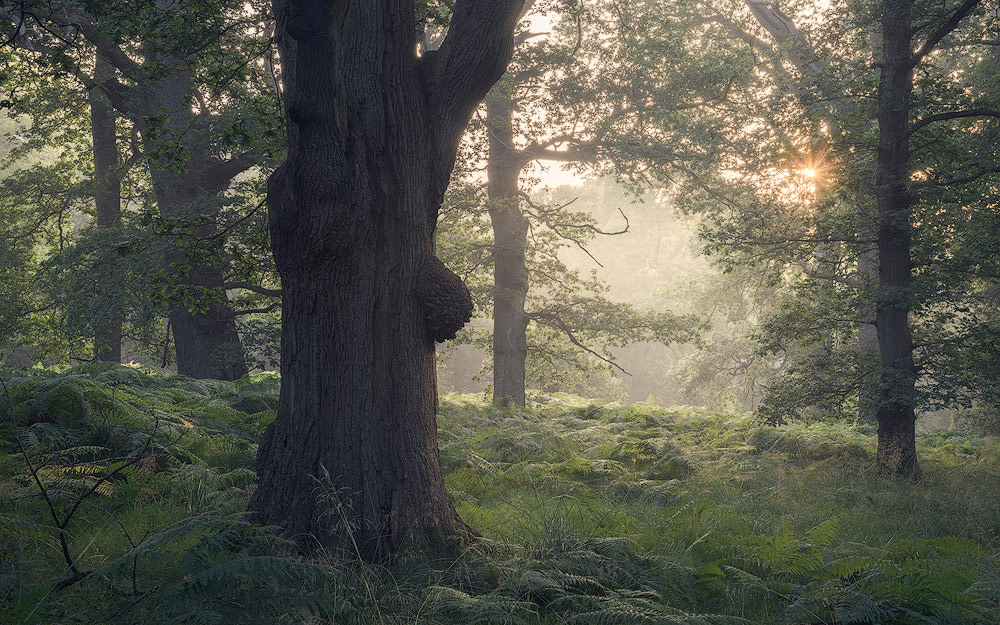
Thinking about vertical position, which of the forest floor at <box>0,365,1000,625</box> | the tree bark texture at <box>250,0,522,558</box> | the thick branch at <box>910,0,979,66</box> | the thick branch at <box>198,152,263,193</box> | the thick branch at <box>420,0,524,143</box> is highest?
the thick branch at <box>910,0,979,66</box>

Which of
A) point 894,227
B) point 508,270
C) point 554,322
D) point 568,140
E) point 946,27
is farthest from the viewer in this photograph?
point 554,322

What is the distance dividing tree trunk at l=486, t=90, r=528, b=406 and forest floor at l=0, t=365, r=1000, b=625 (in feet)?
22.7

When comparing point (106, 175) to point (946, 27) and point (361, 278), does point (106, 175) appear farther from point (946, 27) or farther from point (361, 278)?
point (946, 27)

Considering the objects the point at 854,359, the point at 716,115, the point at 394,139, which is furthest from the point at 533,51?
the point at 394,139

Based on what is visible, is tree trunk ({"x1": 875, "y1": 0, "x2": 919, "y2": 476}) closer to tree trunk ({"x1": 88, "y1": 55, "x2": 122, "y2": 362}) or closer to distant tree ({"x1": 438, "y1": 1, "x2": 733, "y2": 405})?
distant tree ({"x1": 438, "y1": 1, "x2": 733, "y2": 405})

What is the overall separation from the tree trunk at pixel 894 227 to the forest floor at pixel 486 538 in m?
0.92

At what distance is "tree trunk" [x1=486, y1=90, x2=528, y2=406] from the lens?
14.8 metres

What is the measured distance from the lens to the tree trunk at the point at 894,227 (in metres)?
8.95

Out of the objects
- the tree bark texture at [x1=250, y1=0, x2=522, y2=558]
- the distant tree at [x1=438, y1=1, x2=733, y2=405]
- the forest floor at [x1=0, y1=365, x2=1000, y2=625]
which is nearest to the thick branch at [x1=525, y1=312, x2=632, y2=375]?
the distant tree at [x1=438, y1=1, x2=733, y2=405]

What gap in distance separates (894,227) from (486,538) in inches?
308

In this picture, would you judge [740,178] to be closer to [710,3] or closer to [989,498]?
[989,498]

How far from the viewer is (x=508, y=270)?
15.4 m

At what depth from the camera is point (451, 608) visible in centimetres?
350

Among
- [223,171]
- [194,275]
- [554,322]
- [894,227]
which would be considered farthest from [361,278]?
[554,322]
